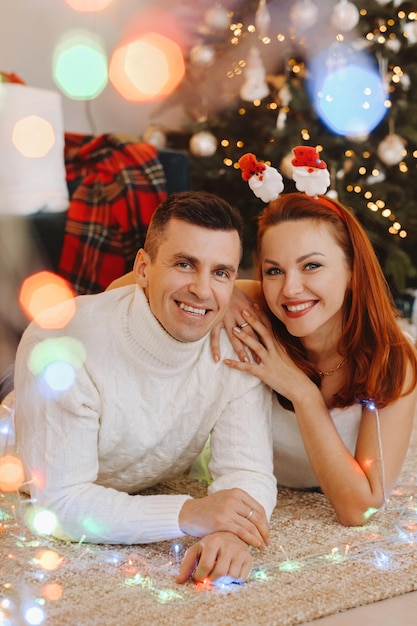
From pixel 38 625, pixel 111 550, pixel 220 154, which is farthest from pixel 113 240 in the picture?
pixel 38 625

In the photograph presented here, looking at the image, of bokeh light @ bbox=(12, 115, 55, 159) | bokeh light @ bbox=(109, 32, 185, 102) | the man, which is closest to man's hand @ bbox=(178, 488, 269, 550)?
the man

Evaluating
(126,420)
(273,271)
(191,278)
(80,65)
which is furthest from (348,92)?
(126,420)

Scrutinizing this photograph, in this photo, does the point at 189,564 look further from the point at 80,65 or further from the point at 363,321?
the point at 80,65

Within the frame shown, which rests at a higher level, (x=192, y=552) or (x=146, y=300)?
(x=146, y=300)

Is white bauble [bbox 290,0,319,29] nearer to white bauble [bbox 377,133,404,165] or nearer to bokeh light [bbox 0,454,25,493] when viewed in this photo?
white bauble [bbox 377,133,404,165]

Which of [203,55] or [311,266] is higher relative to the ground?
[203,55]

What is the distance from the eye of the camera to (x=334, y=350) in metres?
1.85

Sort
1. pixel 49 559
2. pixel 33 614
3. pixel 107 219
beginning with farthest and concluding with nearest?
pixel 107 219 < pixel 49 559 < pixel 33 614

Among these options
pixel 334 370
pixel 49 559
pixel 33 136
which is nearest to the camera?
pixel 49 559

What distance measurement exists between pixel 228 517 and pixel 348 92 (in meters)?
2.44

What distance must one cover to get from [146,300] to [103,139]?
1.94m

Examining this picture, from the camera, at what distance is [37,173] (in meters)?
3.09

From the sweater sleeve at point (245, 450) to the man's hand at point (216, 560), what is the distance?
16 cm

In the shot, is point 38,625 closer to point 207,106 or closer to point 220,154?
point 220,154
